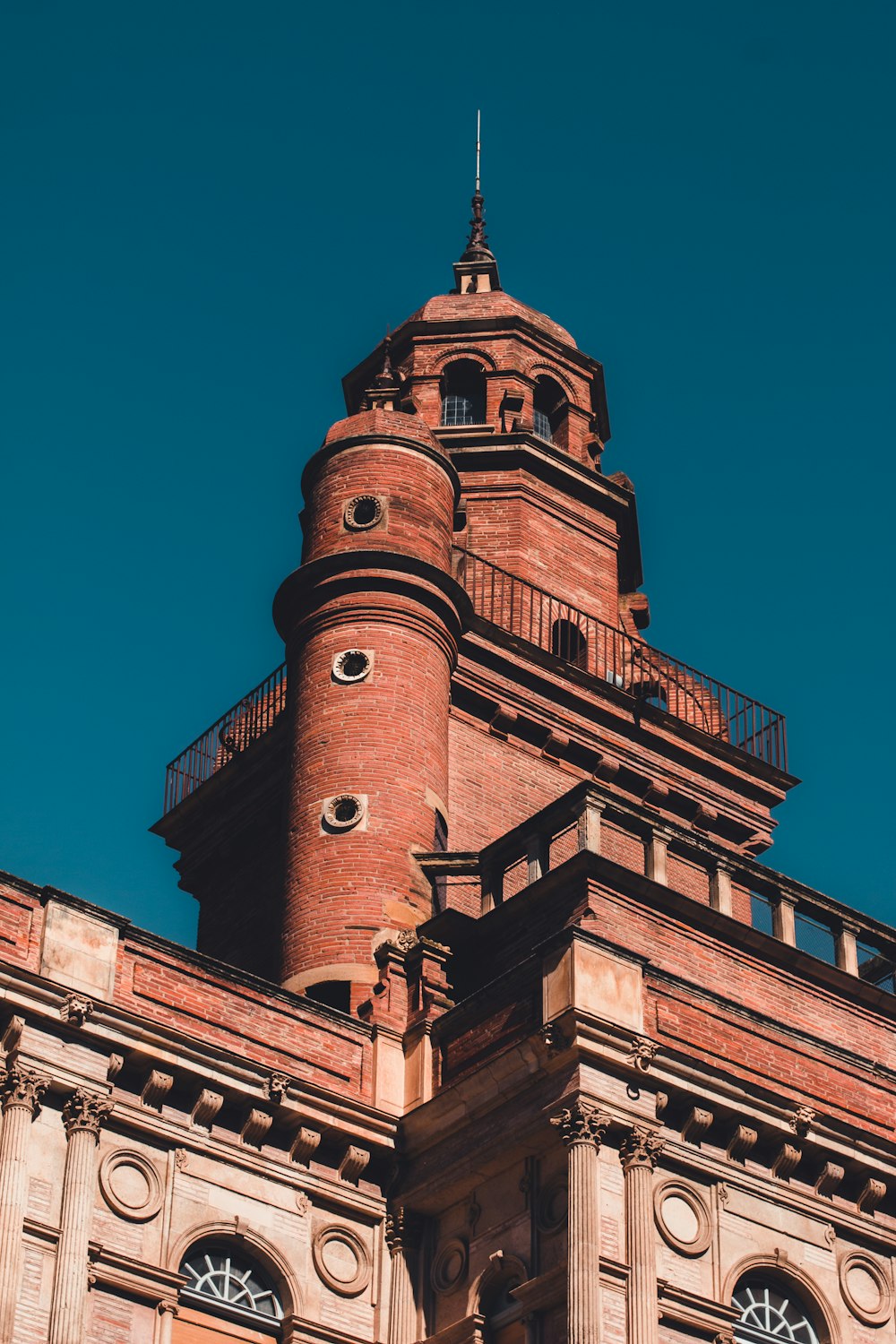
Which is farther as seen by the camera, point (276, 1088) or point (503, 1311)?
point (276, 1088)

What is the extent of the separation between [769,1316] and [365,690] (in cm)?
1054

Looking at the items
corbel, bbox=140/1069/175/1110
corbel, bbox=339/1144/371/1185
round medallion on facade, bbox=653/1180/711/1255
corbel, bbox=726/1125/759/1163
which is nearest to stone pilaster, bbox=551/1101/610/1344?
round medallion on facade, bbox=653/1180/711/1255

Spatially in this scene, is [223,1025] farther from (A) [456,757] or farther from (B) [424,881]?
(A) [456,757]

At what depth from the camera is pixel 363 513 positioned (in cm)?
3691

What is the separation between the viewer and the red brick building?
27.0 m

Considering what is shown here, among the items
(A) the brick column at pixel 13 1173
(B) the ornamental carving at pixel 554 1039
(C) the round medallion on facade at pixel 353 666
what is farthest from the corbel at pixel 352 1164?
(C) the round medallion on facade at pixel 353 666

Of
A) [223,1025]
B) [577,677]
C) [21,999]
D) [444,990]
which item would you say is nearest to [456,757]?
[577,677]

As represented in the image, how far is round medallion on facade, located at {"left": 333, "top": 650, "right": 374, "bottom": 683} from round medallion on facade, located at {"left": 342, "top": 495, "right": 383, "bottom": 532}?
216cm

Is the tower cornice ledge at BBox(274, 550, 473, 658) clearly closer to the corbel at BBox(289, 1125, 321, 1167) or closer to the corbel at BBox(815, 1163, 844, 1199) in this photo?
the corbel at BBox(289, 1125, 321, 1167)

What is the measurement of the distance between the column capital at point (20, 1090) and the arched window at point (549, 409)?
73.4ft

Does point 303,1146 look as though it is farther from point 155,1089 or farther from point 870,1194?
point 870,1194

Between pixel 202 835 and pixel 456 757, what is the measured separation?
5.02 m

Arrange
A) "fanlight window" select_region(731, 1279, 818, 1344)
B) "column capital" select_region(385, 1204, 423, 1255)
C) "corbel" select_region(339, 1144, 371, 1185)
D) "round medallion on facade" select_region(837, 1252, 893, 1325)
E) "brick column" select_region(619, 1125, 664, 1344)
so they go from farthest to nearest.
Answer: "corbel" select_region(339, 1144, 371, 1185), "column capital" select_region(385, 1204, 423, 1255), "round medallion on facade" select_region(837, 1252, 893, 1325), "fanlight window" select_region(731, 1279, 818, 1344), "brick column" select_region(619, 1125, 664, 1344)

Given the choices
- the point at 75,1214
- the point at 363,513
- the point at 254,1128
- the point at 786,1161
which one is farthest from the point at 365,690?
the point at 75,1214
